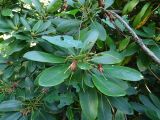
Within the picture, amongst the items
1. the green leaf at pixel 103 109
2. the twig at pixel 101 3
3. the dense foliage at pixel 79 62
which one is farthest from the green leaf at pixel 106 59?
the twig at pixel 101 3

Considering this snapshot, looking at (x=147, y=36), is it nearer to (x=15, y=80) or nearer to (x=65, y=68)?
(x=65, y=68)

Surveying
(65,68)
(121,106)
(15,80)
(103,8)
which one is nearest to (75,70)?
(65,68)

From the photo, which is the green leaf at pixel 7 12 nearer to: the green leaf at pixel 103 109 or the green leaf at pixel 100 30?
the green leaf at pixel 100 30

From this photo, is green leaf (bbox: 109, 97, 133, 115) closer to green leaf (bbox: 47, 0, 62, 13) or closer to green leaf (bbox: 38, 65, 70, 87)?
green leaf (bbox: 38, 65, 70, 87)

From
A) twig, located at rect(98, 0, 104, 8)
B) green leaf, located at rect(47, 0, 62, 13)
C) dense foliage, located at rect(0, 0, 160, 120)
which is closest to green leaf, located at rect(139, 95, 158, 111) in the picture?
dense foliage, located at rect(0, 0, 160, 120)

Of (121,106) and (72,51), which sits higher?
(72,51)

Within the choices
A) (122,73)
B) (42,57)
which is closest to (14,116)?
(42,57)

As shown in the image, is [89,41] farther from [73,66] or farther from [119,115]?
[119,115]
